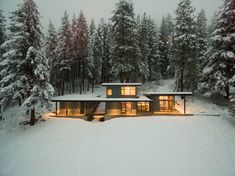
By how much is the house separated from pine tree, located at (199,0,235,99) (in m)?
4.13

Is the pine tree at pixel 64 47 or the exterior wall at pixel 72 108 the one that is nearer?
the exterior wall at pixel 72 108

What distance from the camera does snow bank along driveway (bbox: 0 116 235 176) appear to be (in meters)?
13.7

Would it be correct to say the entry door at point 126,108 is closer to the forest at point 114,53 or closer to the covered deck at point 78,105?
the covered deck at point 78,105

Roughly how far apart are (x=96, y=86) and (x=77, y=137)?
2833cm

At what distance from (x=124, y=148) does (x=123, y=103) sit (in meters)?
10.3

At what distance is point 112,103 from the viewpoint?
85.6ft

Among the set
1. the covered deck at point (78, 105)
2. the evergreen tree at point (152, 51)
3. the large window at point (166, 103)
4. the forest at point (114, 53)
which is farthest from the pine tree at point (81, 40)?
the large window at point (166, 103)

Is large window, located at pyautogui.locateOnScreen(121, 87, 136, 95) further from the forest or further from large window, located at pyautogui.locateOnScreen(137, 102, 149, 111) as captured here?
the forest

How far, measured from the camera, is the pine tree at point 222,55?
78.6 feet

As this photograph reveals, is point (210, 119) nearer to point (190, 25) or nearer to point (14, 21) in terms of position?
point (190, 25)

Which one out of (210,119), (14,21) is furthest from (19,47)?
(210,119)

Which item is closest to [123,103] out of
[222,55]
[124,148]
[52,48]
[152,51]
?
[124,148]

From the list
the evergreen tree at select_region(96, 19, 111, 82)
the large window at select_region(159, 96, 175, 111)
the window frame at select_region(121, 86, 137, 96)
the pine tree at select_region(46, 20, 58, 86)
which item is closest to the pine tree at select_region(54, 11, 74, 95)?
the pine tree at select_region(46, 20, 58, 86)

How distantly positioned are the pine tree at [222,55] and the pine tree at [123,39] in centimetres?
1165
